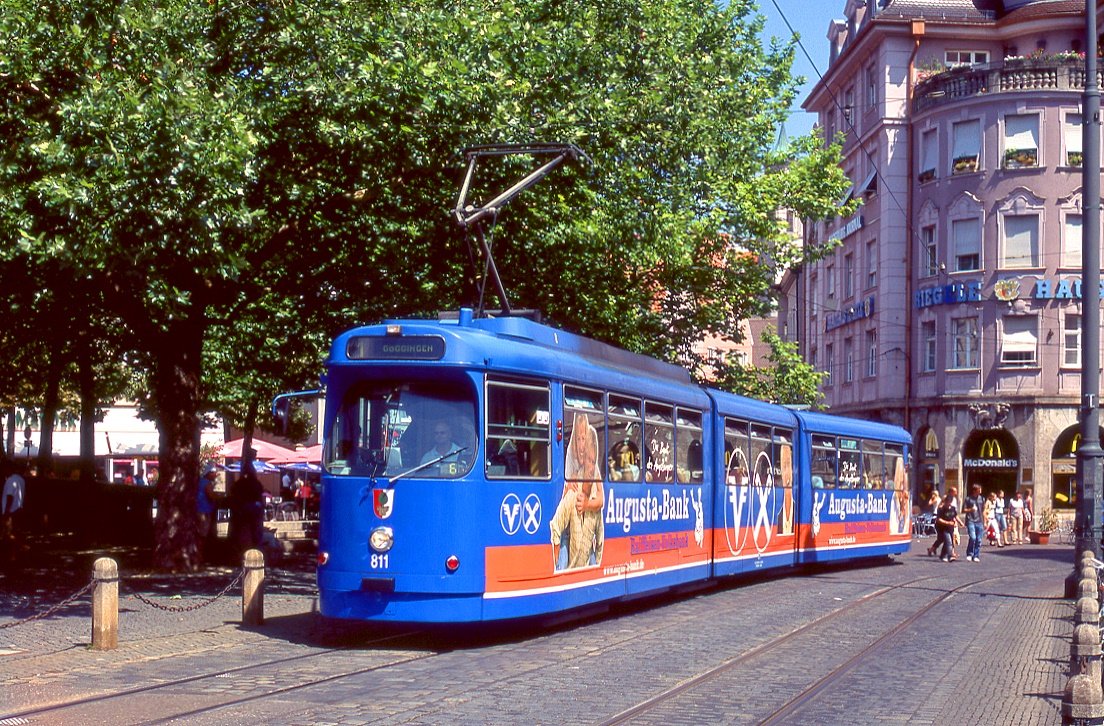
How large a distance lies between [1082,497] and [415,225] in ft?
32.4

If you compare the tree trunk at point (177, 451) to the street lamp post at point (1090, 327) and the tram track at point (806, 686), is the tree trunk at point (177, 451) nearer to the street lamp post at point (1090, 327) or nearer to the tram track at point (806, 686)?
the tram track at point (806, 686)

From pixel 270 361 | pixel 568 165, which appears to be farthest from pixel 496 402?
pixel 270 361

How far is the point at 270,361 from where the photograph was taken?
36.2 meters

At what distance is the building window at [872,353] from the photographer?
53312 mm

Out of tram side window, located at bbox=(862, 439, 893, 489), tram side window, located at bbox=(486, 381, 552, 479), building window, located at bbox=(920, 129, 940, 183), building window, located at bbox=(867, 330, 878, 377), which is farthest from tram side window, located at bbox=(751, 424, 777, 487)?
building window, located at bbox=(867, 330, 878, 377)

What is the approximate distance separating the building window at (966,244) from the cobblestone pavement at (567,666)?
100 ft

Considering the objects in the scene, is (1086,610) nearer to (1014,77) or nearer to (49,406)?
(49,406)

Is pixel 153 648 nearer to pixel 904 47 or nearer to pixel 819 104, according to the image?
pixel 904 47

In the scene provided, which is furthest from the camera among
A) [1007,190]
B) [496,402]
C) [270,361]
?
[1007,190]

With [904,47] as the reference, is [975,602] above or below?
below

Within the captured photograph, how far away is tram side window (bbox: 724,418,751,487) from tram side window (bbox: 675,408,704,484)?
133cm

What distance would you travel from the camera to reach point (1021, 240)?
48.5 meters

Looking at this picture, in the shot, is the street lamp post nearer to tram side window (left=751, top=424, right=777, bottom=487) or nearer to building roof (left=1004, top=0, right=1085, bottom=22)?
tram side window (left=751, top=424, right=777, bottom=487)

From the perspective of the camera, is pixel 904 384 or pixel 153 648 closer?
pixel 153 648
